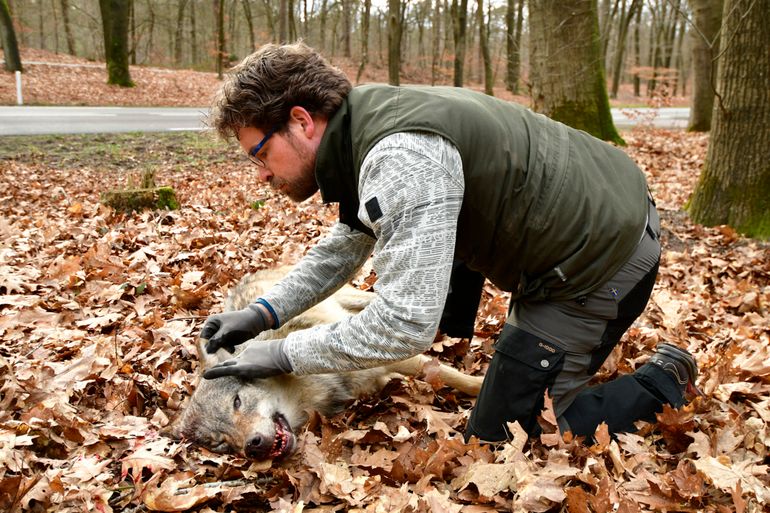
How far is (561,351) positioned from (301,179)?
165 cm

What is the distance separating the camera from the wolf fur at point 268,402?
3381mm

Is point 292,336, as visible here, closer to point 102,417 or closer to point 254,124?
point 254,124

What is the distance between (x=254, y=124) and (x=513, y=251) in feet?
4.85

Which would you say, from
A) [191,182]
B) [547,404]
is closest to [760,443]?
[547,404]

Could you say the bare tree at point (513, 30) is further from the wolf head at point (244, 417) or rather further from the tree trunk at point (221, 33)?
the wolf head at point (244, 417)

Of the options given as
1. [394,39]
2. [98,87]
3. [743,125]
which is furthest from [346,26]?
[743,125]

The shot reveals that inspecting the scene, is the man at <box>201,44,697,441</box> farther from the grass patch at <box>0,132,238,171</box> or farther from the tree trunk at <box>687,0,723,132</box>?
the tree trunk at <box>687,0,723,132</box>

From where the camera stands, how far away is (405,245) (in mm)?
2627

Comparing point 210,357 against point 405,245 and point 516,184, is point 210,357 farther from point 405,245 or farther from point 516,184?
point 516,184

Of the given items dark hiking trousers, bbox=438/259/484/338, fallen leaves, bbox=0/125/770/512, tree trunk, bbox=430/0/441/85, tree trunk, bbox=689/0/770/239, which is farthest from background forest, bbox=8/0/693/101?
dark hiking trousers, bbox=438/259/484/338

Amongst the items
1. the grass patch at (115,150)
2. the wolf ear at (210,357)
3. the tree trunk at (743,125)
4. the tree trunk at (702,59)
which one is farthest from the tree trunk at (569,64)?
the wolf ear at (210,357)

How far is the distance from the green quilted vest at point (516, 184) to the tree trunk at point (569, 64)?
334 inches

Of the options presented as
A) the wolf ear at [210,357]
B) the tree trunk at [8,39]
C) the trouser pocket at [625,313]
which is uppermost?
the tree trunk at [8,39]

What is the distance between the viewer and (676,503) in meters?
2.70
